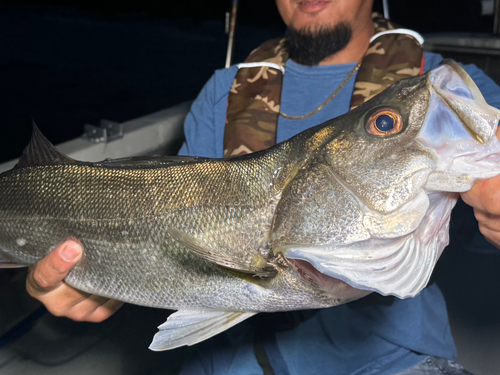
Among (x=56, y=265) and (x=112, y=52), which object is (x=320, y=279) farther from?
(x=112, y=52)

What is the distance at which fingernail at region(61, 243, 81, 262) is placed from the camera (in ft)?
4.01

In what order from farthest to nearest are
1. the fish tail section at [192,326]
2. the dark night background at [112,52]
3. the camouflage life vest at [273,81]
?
the dark night background at [112,52] → the camouflage life vest at [273,81] → the fish tail section at [192,326]

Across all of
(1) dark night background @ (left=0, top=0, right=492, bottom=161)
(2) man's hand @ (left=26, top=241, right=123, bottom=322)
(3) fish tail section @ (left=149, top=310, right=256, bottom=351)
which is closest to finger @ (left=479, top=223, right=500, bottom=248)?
(3) fish tail section @ (left=149, top=310, right=256, bottom=351)

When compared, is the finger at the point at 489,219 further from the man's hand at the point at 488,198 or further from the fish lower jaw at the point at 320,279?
the fish lower jaw at the point at 320,279

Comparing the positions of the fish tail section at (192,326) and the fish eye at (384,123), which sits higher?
the fish eye at (384,123)

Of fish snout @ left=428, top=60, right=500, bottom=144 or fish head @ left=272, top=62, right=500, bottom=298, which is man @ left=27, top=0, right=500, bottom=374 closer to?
fish head @ left=272, top=62, right=500, bottom=298

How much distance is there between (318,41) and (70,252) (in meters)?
1.32

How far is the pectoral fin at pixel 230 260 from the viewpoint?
1041mm

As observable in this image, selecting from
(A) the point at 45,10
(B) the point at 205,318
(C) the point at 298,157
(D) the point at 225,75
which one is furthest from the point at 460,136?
(A) the point at 45,10

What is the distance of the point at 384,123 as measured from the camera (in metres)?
0.96

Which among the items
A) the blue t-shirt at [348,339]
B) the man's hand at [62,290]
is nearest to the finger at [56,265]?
the man's hand at [62,290]

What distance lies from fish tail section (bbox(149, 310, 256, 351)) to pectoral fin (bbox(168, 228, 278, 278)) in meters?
0.16

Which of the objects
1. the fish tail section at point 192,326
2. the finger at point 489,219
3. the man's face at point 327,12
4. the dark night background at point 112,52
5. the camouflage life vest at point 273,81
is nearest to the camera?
the finger at point 489,219

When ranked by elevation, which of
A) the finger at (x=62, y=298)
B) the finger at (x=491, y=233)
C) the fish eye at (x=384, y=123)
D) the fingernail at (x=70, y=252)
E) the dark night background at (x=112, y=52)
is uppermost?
the fish eye at (x=384, y=123)
